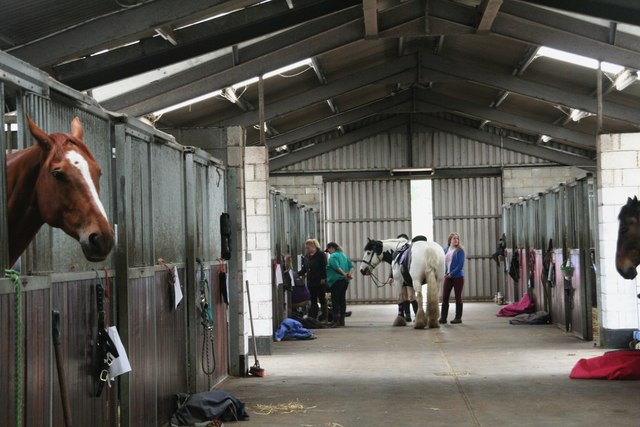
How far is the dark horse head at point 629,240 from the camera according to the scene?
948cm

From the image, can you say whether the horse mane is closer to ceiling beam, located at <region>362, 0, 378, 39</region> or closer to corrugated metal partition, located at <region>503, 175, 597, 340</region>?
corrugated metal partition, located at <region>503, 175, 597, 340</region>

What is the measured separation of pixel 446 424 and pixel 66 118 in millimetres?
3932

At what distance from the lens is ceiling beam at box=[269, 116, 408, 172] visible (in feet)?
78.4

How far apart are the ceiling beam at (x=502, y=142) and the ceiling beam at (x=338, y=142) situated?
703mm

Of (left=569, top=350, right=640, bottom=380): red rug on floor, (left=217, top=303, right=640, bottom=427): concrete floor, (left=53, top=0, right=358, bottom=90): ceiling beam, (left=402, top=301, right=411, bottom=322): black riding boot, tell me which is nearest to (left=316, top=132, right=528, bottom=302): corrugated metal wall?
(left=402, top=301, right=411, bottom=322): black riding boot

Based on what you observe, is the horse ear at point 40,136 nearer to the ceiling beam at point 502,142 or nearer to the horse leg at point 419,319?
the horse leg at point 419,319

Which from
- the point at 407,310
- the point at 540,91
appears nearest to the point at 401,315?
the point at 407,310

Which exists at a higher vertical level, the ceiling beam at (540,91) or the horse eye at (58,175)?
the ceiling beam at (540,91)

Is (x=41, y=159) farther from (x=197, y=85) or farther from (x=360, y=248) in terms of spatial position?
(x=360, y=248)

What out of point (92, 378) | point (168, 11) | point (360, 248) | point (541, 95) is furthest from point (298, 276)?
point (92, 378)

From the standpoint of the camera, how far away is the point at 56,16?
8289 millimetres

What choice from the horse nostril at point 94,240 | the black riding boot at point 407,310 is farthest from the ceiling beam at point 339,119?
the horse nostril at point 94,240

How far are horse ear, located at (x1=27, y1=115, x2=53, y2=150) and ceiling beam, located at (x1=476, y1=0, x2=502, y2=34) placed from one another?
25.2 ft

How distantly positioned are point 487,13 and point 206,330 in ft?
17.5
